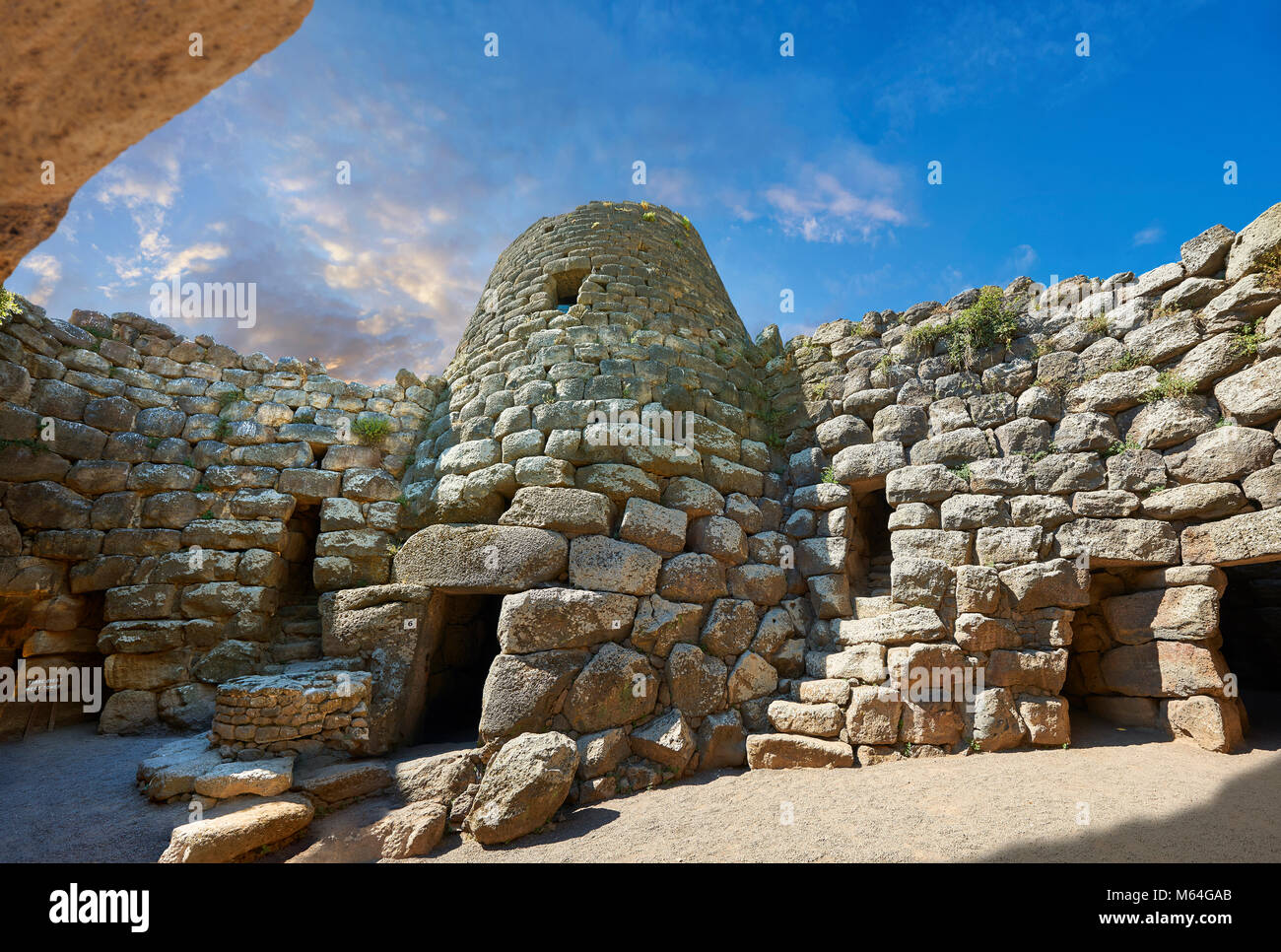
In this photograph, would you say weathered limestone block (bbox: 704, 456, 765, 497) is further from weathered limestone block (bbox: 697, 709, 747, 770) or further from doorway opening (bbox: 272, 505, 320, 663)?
doorway opening (bbox: 272, 505, 320, 663)

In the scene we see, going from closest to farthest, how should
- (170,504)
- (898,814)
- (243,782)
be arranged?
(898,814), (243,782), (170,504)

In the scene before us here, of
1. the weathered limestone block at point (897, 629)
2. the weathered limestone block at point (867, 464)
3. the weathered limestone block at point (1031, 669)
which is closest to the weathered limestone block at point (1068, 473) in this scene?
the weathered limestone block at point (867, 464)

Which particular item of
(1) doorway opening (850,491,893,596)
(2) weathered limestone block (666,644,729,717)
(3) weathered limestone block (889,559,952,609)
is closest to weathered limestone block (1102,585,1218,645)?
(3) weathered limestone block (889,559,952,609)

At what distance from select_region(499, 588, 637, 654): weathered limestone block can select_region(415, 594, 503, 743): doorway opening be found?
53.2 inches

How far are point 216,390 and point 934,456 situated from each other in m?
8.62

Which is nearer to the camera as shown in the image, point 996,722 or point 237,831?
point 237,831

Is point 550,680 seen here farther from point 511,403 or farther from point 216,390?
point 216,390

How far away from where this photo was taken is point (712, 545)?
5.35 metres

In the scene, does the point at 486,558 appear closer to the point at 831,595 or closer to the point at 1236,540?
the point at 831,595

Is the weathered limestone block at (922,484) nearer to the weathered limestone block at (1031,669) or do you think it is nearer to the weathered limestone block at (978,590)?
the weathered limestone block at (978,590)

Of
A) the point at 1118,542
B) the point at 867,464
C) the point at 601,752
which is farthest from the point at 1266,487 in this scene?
the point at 601,752

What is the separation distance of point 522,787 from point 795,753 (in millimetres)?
2261

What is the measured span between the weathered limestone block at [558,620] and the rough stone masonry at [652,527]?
24mm

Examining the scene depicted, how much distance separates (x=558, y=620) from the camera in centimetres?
461
